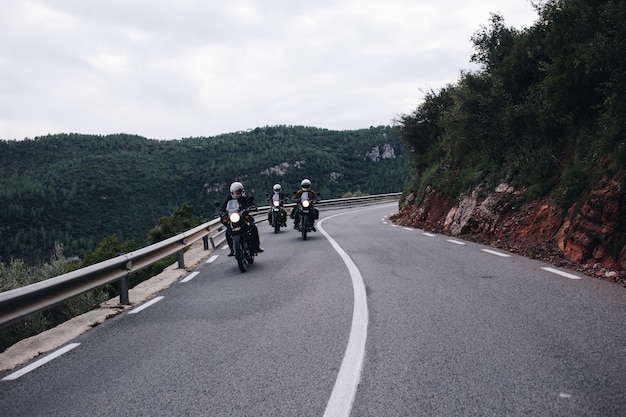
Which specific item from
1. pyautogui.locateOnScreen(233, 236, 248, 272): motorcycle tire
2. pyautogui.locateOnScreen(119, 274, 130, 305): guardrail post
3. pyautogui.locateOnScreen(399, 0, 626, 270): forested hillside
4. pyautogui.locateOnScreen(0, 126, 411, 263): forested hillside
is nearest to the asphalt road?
pyautogui.locateOnScreen(119, 274, 130, 305): guardrail post

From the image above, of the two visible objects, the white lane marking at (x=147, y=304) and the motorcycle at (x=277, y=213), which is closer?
the white lane marking at (x=147, y=304)

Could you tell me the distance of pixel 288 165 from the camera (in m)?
100

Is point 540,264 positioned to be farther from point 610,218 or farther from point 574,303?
point 574,303

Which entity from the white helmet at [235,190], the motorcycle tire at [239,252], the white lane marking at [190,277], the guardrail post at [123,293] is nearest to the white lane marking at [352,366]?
the guardrail post at [123,293]

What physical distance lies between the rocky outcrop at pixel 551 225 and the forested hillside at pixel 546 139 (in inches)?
0.9

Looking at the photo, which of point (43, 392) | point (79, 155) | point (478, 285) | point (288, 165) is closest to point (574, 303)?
point (478, 285)

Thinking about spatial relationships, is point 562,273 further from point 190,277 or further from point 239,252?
point 190,277

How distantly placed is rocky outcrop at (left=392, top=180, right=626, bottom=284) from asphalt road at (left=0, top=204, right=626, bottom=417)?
1.12 m

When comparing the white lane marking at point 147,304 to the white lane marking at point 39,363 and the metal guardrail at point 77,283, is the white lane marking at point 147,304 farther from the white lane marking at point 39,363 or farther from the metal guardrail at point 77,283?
the white lane marking at point 39,363

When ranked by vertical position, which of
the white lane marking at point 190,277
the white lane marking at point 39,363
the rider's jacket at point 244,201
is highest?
the rider's jacket at point 244,201

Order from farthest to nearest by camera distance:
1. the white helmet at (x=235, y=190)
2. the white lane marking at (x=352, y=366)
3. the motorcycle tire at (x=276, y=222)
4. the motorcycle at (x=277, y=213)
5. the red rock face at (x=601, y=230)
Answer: the motorcycle tire at (x=276, y=222), the motorcycle at (x=277, y=213), the white helmet at (x=235, y=190), the red rock face at (x=601, y=230), the white lane marking at (x=352, y=366)

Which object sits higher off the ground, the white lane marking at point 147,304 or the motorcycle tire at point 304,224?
the motorcycle tire at point 304,224

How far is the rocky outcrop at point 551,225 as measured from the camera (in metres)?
8.15

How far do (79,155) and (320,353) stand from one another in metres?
112
